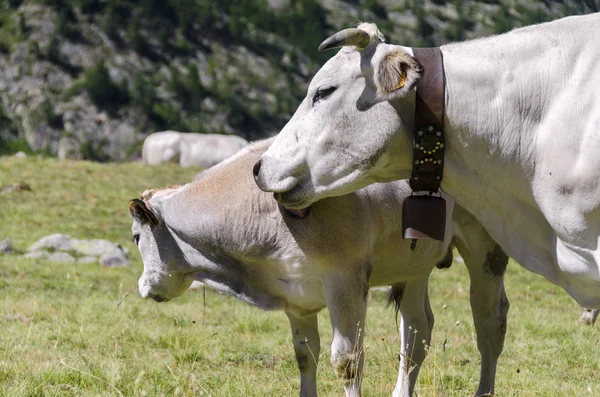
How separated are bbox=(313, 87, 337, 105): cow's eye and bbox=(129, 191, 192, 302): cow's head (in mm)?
2319

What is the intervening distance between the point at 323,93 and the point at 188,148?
2936 centimetres

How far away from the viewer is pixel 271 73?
1925 inches

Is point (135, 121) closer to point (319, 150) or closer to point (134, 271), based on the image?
point (134, 271)

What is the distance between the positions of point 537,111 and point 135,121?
41.6 metres

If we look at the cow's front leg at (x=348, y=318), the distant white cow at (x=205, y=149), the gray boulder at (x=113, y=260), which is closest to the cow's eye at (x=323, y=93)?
the cow's front leg at (x=348, y=318)

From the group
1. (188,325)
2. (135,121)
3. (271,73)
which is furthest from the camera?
(271,73)

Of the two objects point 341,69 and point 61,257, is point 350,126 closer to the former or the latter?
point 341,69

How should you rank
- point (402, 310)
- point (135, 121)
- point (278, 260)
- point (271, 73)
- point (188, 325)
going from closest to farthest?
1. point (278, 260)
2. point (402, 310)
3. point (188, 325)
4. point (135, 121)
5. point (271, 73)

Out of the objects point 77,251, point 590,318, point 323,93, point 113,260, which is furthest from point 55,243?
point 323,93

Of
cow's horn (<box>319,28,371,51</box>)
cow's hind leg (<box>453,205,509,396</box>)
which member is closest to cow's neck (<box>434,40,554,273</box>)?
cow's horn (<box>319,28,371,51</box>)

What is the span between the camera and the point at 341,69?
4.23 meters

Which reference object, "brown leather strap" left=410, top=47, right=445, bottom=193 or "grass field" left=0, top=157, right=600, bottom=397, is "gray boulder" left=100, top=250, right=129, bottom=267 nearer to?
"grass field" left=0, top=157, right=600, bottom=397

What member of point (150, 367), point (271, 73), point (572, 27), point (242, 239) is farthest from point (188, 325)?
point (271, 73)

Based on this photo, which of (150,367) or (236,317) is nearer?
(150,367)
